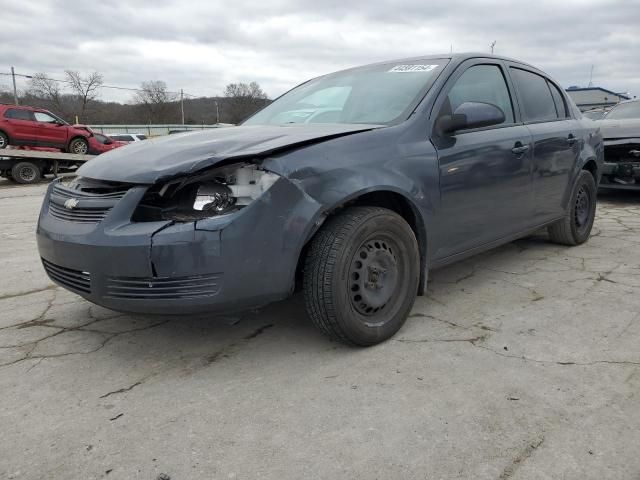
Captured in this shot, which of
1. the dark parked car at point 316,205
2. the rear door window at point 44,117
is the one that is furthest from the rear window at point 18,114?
the dark parked car at point 316,205

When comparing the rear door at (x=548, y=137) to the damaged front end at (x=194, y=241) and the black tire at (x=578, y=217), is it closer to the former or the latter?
the black tire at (x=578, y=217)

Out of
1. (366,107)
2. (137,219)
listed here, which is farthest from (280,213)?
(366,107)

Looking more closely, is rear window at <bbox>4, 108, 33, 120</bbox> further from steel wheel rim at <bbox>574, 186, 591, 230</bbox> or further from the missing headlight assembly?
steel wheel rim at <bbox>574, 186, 591, 230</bbox>

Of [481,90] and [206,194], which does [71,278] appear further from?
[481,90]

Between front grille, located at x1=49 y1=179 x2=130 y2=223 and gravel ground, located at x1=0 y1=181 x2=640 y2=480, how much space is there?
637 millimetres

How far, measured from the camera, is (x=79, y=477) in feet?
5.71

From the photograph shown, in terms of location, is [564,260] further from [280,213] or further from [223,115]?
[223,115]

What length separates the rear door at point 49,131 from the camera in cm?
1599

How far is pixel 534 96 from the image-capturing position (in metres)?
4.14

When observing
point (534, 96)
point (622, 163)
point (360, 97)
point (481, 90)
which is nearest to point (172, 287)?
point (360, 97)

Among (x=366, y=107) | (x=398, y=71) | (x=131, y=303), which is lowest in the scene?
(x=131, y=303)

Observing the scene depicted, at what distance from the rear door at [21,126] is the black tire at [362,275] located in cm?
1608

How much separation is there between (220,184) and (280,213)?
313 mm

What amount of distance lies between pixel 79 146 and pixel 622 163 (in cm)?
1616
